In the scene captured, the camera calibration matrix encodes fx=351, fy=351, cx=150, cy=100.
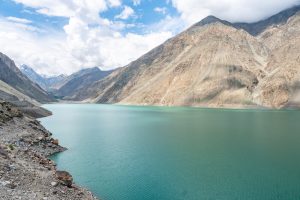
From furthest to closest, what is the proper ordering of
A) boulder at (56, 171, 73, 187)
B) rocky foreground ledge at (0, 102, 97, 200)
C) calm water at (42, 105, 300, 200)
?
calm water at (42, 105, 300, 200), boulder at (56, 171, 73, 187), rocky foreground ledge at (0, 102, 97, 200)

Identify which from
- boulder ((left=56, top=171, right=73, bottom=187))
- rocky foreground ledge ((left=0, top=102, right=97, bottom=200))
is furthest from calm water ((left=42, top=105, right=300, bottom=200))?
rocky foreground ledge ((left=0, top=102, right=97, bottom=200))

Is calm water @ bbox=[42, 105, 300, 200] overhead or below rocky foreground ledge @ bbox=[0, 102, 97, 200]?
below

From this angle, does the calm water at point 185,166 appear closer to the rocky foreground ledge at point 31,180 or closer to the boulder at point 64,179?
the boulder at point 64,179

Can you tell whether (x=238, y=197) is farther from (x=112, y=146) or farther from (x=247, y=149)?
(x=112, y=146)

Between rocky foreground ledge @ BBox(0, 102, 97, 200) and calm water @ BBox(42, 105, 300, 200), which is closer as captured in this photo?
rocky foreground ledge @ BBox(0, 102, 97, 200)

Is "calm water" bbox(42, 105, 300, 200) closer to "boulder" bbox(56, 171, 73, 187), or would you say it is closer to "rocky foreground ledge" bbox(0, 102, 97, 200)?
"boulder" bbox(56, 171, 73, 187)

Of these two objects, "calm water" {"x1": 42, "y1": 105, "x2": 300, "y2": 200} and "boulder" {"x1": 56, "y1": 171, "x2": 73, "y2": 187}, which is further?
"calm water" {"x1": 42, "y1": 105, "x2": 300, "y2": 200}

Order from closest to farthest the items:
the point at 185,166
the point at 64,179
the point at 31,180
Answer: the point at 31,180, the point at 64,179, the point at 185,166

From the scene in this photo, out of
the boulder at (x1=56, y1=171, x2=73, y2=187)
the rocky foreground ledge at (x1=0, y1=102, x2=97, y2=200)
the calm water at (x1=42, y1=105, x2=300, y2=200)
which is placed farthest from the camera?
the calm water at (x1=42, y1=105, x2=300, y2=200)

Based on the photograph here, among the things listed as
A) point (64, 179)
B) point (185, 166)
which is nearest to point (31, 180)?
point (64, 179)

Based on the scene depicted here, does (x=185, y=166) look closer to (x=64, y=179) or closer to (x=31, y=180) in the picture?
(x=64, y=179)

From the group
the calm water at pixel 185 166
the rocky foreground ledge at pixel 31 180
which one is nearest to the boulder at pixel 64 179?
the rocky foreground ledge at pixel 31 180
